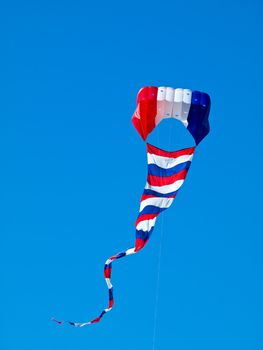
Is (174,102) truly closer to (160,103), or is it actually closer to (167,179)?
(160,103)

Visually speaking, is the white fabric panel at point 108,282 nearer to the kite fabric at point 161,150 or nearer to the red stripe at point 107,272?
the red stripe at point 107,272

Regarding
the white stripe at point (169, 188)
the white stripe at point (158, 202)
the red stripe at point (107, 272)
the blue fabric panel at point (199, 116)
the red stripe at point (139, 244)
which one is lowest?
the red stripe at point (107, 272)

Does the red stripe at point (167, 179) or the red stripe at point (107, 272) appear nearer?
the red stripe at point (107, 272)

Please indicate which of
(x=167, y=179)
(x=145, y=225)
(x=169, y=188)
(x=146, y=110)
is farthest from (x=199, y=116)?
(x=145, y=225)

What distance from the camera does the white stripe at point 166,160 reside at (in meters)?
21.8

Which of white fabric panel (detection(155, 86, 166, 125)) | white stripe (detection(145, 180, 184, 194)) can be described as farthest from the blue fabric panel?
white stripe (detection(145, 180, 184, 194))

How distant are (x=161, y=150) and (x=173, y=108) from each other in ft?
5.38

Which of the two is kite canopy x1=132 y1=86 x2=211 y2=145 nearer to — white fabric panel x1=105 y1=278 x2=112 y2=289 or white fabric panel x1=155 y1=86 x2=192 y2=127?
white fabric panel x1=155 y1=86 x2=192 y2=127

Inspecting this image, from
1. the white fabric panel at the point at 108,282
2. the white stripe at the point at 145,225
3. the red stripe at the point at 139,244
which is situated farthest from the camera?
the white stripe at the point at 145,225

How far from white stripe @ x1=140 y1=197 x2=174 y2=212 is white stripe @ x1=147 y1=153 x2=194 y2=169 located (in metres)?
1.23

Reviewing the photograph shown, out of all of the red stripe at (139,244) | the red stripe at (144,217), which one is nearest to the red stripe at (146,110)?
the red stripe at (144,217)

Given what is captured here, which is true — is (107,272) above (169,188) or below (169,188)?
below

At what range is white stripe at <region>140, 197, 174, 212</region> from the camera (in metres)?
21.8

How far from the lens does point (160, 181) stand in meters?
22.1
